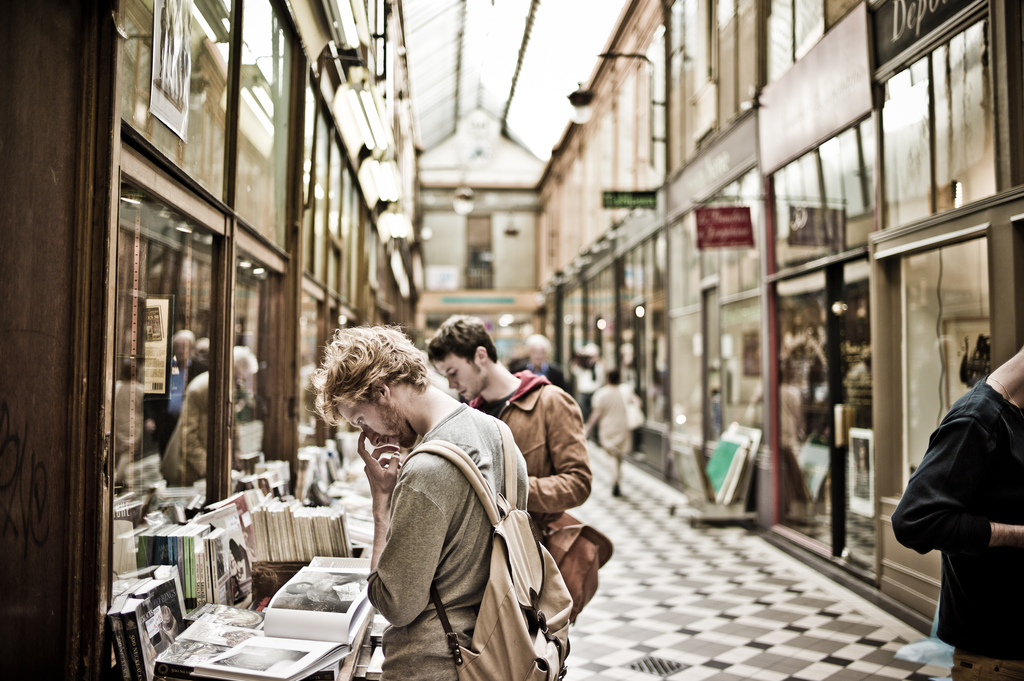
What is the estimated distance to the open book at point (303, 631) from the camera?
2092 millimetres

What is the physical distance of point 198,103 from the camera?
3039mm

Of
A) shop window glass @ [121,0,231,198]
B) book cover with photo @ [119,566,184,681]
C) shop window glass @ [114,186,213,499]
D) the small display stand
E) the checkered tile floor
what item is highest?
shop window glass @ [121,0,231,198]

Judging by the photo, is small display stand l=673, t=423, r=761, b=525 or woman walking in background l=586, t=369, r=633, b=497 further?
woman walking in background l=586, t=369, r=633, b=497

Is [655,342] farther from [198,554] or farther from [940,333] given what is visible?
[198,554]

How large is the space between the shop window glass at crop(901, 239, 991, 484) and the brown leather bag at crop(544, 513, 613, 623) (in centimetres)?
288

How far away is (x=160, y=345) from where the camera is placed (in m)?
2.86

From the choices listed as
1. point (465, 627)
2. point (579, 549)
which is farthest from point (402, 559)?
point (579, 549)

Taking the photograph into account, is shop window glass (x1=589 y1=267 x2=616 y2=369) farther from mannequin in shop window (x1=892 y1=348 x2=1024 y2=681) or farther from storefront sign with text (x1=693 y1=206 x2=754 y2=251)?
mannequin in shop window (x1=892 y1=348 x2=1024 y2=681)

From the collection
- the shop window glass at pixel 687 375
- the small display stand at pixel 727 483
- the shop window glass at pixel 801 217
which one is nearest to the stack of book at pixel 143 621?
the shop window glass at pixel 801 217

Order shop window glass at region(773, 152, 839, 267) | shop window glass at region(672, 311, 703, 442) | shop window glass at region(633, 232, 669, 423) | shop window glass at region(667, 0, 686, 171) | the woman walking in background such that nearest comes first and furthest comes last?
1. shop window glass at region(773, 152, 839, 267)
2. the woman walking in background
3. shop window glass at region(672, 311, 703, 442)
4. shop window glass at region(667, 0, 686, 171)
5. shop window glass at region(633, 232, 669, 423)

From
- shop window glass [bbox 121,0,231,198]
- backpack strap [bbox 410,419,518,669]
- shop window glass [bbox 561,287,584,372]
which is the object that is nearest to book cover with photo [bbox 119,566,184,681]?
backpack strap [bbox 410,419,518,669]

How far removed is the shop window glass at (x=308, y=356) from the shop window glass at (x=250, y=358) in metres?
0.41

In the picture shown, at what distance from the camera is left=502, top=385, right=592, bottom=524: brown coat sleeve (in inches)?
119

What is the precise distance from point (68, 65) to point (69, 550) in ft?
4.08
